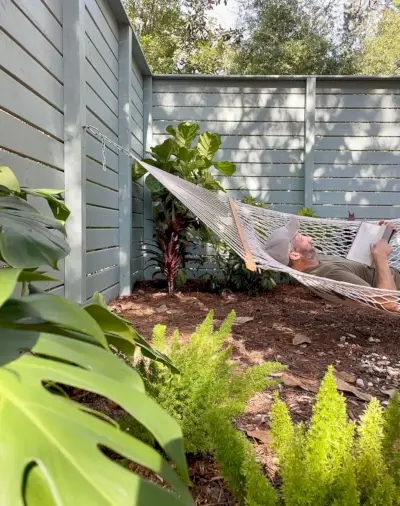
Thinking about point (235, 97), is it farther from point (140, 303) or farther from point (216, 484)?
point (216, 484)

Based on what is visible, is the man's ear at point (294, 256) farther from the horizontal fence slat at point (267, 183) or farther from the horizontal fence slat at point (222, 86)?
the horizontal fence slat at point (222, 86)

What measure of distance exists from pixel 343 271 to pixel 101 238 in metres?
1.53

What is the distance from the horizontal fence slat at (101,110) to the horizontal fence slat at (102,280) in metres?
1.00

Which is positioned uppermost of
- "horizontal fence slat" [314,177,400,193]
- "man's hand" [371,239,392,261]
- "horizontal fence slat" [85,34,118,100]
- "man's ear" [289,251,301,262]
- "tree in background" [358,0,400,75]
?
"tree in background" [358,0,400,75]

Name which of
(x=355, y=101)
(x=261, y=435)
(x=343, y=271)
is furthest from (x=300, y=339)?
(x=355, y=101)

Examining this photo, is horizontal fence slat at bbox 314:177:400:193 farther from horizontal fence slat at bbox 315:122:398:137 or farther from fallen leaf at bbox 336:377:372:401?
fallen leaf at bbox 336:377:372:401

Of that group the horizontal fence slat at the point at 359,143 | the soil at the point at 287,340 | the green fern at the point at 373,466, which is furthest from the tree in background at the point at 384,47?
the green fern at the point at 373,466

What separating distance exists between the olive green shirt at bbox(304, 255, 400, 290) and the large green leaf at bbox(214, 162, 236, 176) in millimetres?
1681

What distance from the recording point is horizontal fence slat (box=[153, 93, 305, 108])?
4.37 metres

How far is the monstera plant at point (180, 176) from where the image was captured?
12.3 ft

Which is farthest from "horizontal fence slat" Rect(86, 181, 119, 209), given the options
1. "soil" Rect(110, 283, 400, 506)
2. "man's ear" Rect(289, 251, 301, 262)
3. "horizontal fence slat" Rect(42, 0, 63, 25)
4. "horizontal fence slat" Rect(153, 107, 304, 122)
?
"horizontal fence slat" Rect(153, 107, 304, 122)

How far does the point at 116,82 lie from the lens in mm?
3307

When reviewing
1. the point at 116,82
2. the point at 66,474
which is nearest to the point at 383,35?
the point at 116,82

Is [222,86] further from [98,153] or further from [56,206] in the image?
[56,206]
